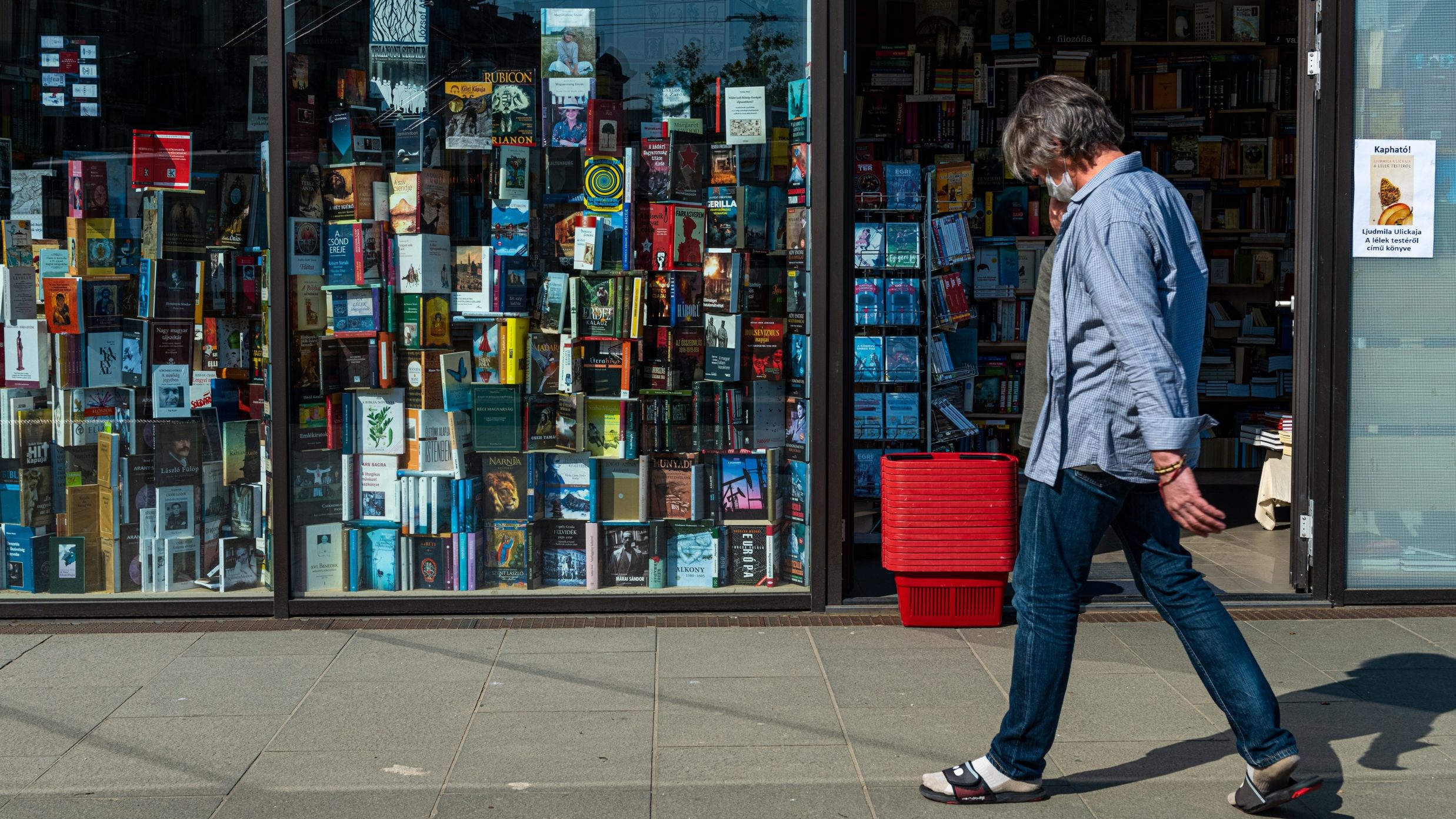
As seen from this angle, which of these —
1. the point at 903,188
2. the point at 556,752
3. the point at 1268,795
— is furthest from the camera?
the point at 903,188

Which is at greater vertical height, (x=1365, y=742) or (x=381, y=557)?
(x=381, y=557)

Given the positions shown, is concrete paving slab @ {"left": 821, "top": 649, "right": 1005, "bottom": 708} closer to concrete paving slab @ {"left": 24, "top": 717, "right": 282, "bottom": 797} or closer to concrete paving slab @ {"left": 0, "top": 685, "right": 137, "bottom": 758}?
concrete paving slab @ {"left": 24, "top": 717, "right": 282, "bottom": 797}

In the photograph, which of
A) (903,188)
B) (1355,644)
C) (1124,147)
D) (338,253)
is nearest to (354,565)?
(338,253)

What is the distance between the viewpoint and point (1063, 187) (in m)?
3.54

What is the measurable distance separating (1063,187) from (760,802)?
1828 millimetres

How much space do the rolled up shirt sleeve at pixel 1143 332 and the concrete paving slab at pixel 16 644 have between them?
13.5 ft

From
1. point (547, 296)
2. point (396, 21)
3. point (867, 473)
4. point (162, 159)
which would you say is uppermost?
point (396, 21)

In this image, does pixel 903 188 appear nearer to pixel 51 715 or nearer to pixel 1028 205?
pixel 1028 205

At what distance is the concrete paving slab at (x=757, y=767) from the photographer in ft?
12.1

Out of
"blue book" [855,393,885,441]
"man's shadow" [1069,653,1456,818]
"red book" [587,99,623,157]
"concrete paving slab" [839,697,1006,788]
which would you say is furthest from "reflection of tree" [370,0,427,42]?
"man's shadow" [1069,653,1456,818]

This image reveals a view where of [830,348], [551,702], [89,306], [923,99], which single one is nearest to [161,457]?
[89,306]

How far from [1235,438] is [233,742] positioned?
24.6 ft

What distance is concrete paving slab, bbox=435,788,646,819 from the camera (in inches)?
136

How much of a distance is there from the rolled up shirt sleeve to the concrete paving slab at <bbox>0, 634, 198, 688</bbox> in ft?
11.4
